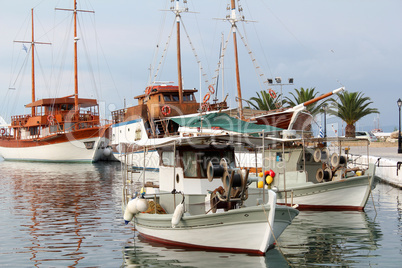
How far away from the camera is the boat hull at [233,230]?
11.9 meters

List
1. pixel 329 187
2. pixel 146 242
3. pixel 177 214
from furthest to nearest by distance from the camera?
pixel 329 187, pixel 146 242, pixel 177 214

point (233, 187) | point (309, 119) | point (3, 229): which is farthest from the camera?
point (309, 119)

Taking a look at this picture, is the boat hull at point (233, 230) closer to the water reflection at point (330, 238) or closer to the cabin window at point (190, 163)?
the water reflection at point (330, 238)

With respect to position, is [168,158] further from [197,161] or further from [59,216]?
[59,216]

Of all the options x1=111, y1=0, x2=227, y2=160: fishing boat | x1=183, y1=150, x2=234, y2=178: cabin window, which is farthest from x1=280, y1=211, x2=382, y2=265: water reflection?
x1=111, y1=0, x2=227, y2=160: fishing boat

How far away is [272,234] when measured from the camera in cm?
1195

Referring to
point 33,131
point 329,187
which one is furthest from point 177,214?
point 33,131

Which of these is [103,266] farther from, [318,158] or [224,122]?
[224,122]

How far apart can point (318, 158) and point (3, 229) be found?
12.9 m

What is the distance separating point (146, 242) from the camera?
14.8 meters

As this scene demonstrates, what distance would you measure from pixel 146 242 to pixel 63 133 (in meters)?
45.9

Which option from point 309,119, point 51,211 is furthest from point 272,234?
point 309,119

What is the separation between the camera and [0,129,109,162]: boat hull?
2290 inches

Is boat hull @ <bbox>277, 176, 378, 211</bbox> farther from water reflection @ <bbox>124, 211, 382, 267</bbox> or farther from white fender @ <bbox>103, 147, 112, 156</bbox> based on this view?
white fender @ <bbox>103, 147, 112, 156</bbox>
